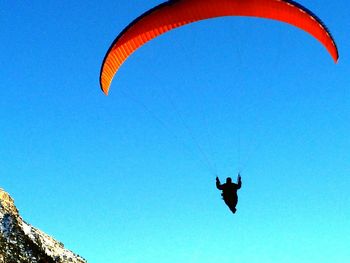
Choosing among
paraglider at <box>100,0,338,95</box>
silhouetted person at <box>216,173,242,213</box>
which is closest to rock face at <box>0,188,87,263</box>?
silhouetted person at <box>216,173,242,213</box>

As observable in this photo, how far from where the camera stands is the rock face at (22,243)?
15900 centimetres

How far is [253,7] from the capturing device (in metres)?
22.9

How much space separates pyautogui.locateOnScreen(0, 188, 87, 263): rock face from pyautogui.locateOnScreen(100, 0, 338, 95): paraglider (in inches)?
5635

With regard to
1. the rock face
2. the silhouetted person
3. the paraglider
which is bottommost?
the silhouetted person

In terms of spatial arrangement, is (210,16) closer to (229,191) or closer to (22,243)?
(229,191)

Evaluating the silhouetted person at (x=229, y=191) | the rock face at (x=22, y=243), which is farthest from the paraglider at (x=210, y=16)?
the rock face at (x=22, y=243)

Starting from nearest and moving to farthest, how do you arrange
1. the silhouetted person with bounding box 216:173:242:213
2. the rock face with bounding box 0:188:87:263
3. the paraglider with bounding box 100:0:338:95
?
the paraglider with bounding box 100:0:338:95, the silhouetted person with bounding box 216:173:242:213, the rock face with bounding box 0:188:87:263

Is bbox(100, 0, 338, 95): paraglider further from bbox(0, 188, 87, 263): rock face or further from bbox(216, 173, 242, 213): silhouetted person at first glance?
bbox(0, 188, 87, 263): rock face

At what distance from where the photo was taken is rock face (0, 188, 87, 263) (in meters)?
159

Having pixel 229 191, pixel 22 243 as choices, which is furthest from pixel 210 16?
pixel 22 243

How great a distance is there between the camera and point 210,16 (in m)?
23.7

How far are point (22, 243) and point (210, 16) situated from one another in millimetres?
155303

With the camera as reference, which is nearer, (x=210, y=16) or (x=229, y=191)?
(x=210, y=16)

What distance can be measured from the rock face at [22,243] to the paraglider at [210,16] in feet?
470
